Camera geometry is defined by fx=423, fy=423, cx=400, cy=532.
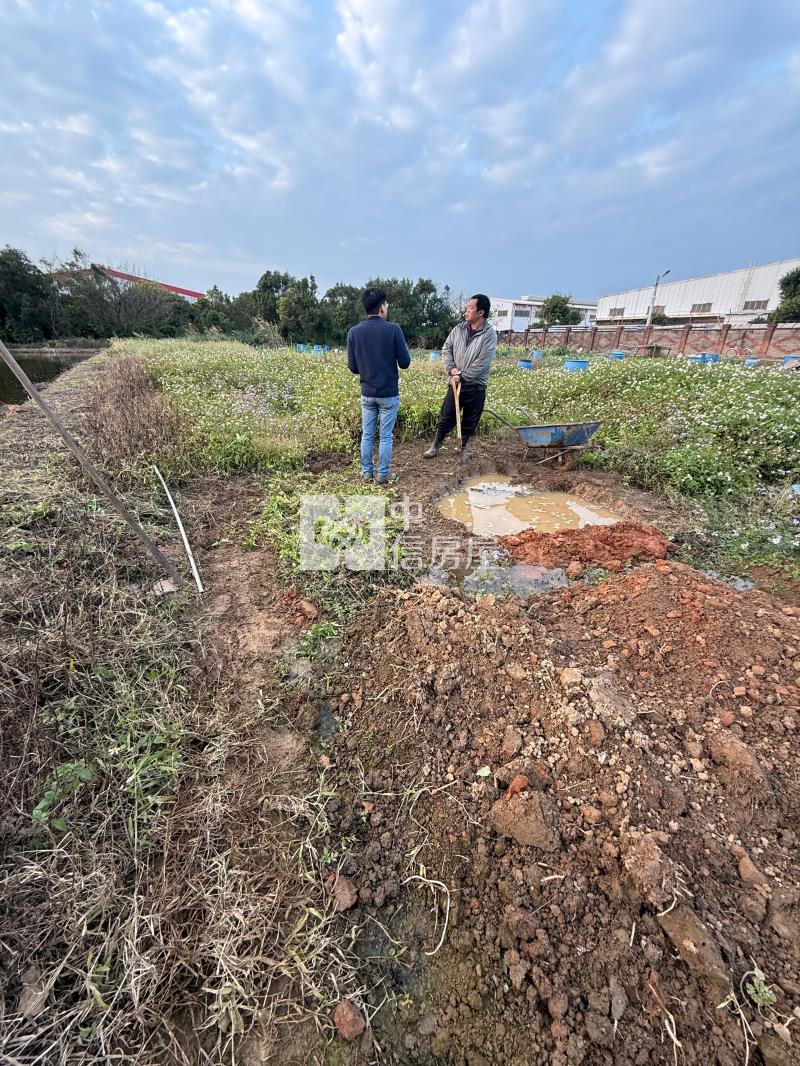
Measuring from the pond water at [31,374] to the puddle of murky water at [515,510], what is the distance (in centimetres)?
855

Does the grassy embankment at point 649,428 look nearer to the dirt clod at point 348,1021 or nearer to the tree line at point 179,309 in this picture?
the dirt clod at point 348,1021

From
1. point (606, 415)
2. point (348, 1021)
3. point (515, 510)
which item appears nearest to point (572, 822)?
point (348, 1021)

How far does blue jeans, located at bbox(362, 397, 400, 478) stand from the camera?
13.8ft

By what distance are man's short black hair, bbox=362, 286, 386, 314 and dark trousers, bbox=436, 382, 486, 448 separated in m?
1.35

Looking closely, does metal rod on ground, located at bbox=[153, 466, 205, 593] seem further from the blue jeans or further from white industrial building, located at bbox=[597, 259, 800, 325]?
white industrial building, located at bbox=[597, 259, 800, 325]

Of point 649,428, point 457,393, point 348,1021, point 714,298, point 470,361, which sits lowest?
point 348,1021

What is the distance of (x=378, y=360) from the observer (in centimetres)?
397

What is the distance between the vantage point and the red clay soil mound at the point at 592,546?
3.32 meters

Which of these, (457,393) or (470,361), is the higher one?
(470,361)

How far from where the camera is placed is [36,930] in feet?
4.01

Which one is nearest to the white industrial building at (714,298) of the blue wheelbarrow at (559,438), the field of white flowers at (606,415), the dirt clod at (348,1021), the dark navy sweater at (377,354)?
the field of white flowers at (606,415)

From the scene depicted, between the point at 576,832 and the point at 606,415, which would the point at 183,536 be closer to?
the point at 576,832

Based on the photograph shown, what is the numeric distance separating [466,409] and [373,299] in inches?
68.3

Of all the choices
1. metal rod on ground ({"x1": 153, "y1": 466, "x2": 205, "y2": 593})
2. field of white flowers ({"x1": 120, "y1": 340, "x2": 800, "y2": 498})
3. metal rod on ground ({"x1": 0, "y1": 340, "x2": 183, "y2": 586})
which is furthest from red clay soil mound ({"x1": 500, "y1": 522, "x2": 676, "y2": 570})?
metal rod on ground ({"x1": 0, "y1": 340, "x2": 183, "y2": 586})
